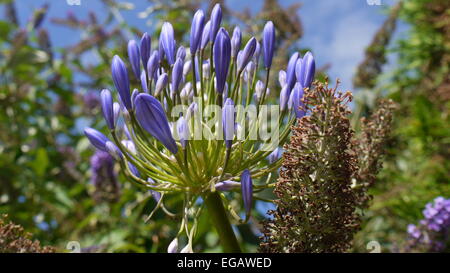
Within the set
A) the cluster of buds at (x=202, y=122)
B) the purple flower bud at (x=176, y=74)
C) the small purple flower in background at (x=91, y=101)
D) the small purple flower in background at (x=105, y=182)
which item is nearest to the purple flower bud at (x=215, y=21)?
the cluster of buds at (x=202, y=122)

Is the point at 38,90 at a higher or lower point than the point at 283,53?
lower

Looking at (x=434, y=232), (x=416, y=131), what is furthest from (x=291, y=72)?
(x=416, y=131)

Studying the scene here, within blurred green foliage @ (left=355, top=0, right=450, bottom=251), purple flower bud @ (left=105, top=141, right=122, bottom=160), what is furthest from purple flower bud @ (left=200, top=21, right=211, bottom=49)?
blurred green foliage @ (left=355, top=0, right=450, bottom=251)

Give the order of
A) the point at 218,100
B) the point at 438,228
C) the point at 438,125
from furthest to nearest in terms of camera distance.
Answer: the point at 438,125 < the point at 438,228 < the point at 218,100

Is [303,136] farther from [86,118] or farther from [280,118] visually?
[86,118]

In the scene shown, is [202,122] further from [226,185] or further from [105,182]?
[105,182]

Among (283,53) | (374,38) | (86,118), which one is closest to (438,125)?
(374,38)
